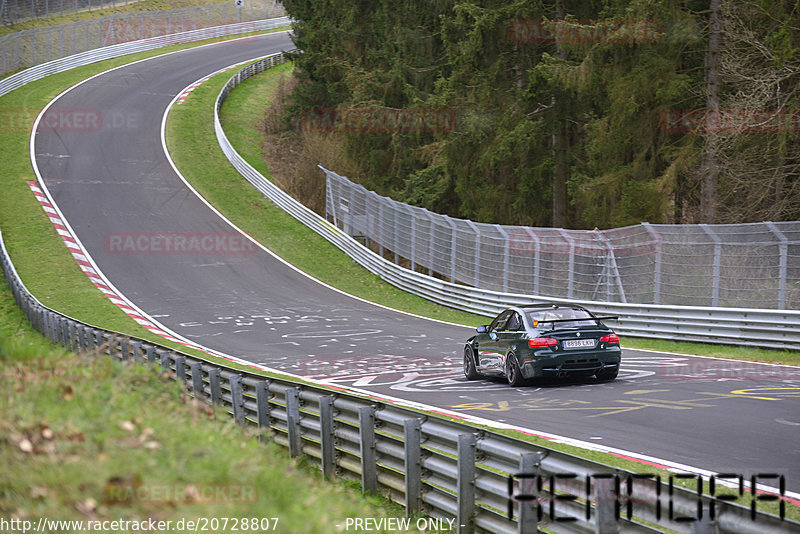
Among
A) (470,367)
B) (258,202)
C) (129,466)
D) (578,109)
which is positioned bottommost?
(258,202)

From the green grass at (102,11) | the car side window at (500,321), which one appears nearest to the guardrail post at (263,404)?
the car side window at (500,321)

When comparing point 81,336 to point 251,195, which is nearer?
point 81,336

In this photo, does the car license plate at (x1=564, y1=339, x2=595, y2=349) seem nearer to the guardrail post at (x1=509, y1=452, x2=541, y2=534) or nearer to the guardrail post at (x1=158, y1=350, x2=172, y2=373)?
the guardrail post at (x1=158, y1=350, x2=172, y2=373)

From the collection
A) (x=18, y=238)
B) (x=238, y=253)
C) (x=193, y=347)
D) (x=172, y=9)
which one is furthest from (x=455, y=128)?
(x=172, y=9)

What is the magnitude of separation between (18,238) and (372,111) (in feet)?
56.3

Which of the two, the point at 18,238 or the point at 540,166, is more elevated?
the point at 540,166

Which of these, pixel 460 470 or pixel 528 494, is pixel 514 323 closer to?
pixel 460 470

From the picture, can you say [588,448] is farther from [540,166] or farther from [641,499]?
[540,166]

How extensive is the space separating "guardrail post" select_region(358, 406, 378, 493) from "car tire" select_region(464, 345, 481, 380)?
7.53m

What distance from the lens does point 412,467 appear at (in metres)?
7.84

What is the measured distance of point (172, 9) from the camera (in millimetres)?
89188

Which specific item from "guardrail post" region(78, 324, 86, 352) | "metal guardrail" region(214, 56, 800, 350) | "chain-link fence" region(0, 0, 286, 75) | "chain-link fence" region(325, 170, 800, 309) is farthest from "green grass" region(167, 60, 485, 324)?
"guardrail post" region(78, 324, 86, 352)

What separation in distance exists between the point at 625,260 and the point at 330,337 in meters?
7.93

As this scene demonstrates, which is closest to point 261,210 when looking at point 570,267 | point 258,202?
point 258,202
